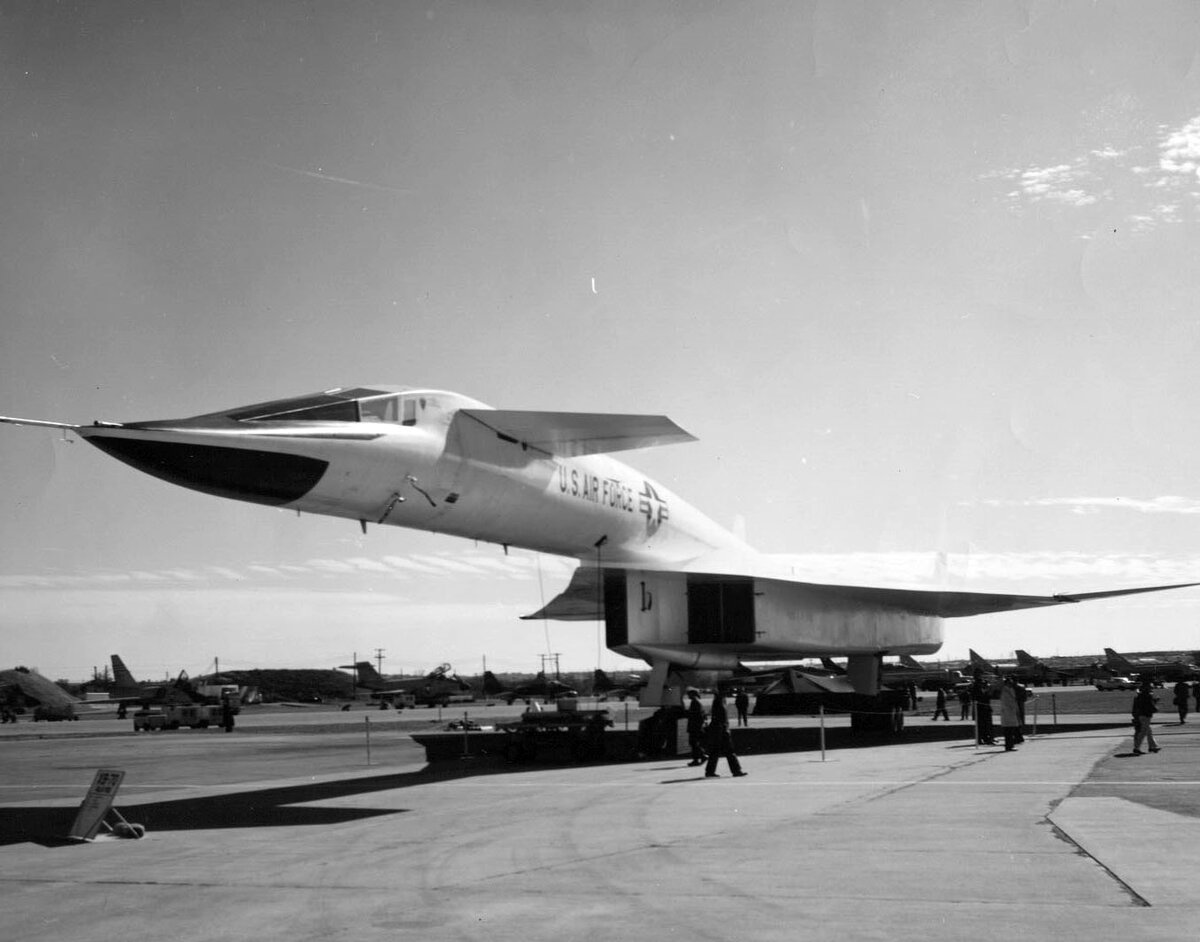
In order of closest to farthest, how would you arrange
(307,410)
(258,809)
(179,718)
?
(307,410) < (258,809) < (179,718)

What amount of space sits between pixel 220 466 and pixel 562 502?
5269 millimetres

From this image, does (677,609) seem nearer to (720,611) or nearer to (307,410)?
(720,611)

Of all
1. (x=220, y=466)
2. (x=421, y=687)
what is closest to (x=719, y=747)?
(x=220, y=466)

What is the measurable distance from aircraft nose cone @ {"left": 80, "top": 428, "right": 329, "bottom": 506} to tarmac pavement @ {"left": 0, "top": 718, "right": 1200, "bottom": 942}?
3060 mm

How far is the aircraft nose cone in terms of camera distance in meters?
9.59

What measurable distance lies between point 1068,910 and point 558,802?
662cm

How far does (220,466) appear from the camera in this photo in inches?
395

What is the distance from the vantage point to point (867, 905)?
573 centimetres

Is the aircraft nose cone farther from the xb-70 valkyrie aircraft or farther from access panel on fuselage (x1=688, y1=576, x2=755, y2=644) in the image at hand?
access panel on fuselage (x1=688, y1=576, x2=755, y2=644)

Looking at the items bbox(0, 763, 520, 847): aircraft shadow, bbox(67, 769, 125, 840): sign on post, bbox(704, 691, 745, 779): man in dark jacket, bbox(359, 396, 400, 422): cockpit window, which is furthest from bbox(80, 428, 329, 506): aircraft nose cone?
bbox(704, 691, 745, 779): man in dark jacket

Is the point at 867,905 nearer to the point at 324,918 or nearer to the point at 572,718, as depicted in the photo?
the point at 324,918

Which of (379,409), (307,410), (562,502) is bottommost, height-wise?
(562,502)

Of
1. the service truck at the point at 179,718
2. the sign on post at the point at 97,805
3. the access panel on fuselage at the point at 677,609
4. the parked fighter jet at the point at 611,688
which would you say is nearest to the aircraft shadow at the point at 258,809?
the sign on post at the point at 97,805

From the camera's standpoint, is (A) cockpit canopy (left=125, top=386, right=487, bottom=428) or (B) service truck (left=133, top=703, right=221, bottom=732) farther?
(B) service truck (left=133, top=703, right=221, bottom=732)
